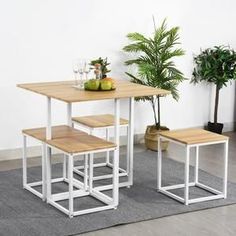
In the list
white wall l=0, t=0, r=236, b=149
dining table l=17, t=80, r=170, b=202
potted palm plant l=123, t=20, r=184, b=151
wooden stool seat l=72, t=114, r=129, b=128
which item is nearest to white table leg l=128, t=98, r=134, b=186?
dining table l=17, t=80, r=170, b=202

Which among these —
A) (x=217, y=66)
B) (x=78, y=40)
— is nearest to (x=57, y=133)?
(x=78, y=40)

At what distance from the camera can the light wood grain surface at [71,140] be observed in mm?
4266

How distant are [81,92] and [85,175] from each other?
0.69 metres

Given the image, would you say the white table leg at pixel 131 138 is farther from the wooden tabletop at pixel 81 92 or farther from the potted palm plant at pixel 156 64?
the potted palm plant at pixel 156 64

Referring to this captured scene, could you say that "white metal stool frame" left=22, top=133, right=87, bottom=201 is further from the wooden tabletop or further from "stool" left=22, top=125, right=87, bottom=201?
the wooden tabletop

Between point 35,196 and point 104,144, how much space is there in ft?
2.52

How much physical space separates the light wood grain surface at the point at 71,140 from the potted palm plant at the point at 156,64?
4.69ft

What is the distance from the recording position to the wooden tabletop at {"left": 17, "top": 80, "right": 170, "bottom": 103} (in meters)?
4.29

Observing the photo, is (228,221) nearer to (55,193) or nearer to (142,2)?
(55,193)

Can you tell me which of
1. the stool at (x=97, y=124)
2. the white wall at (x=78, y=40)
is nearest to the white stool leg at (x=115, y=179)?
the stool at (x=97, y=124)

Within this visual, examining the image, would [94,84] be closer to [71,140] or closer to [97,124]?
[71,140]

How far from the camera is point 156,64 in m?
6.10

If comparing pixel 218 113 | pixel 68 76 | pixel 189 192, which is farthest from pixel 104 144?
pixel 218 113

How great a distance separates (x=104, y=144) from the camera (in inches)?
171
